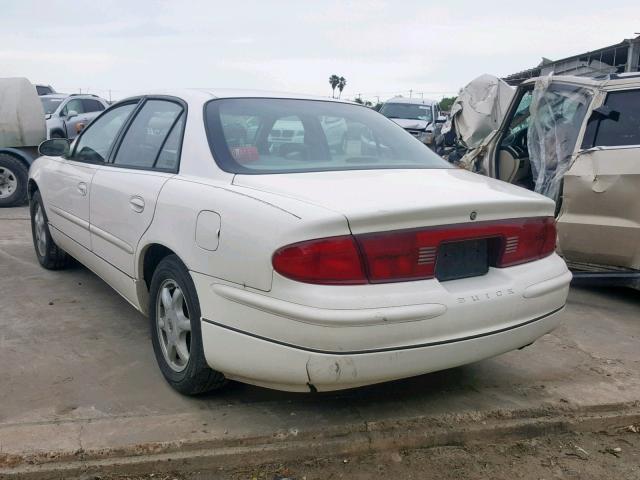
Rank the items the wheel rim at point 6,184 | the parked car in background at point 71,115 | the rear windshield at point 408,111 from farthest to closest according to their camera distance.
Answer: the rear windshield at point 408,111
the parked car in background at point 71,115
the wheel rim at point 6,184

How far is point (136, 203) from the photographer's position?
3.41 m

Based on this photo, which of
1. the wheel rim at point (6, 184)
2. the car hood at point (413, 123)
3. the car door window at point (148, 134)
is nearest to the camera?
the car door window at point (148, 134)

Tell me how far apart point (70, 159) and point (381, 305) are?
10.9ft

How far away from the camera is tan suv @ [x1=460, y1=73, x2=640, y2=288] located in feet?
15.6

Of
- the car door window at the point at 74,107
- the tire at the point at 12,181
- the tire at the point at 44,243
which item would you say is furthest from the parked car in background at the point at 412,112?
the tire at the point at 44,243

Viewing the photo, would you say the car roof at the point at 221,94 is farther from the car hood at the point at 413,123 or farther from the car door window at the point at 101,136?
the car hood at the point at 413,123

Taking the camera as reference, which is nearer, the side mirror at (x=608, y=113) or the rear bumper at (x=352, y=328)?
the rear bumper at (x=352, y=328)

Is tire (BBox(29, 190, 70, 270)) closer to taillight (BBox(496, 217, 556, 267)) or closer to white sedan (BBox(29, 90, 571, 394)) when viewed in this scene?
white sedan (BBox(29, 90, 571, 394))

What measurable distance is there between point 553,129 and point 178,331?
4.00m

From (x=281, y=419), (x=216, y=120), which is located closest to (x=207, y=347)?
(x=281, y=419)

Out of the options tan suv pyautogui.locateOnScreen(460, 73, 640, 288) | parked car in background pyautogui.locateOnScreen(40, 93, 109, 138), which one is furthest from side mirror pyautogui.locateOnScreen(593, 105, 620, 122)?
parked car in background pyautogui.locateOnScreen(40, 93, 109, 138)

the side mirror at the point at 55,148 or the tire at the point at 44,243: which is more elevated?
the side mirror at the point at 55,148

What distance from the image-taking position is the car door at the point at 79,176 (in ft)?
14.0

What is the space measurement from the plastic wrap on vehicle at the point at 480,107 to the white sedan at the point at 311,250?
17.7 feet
